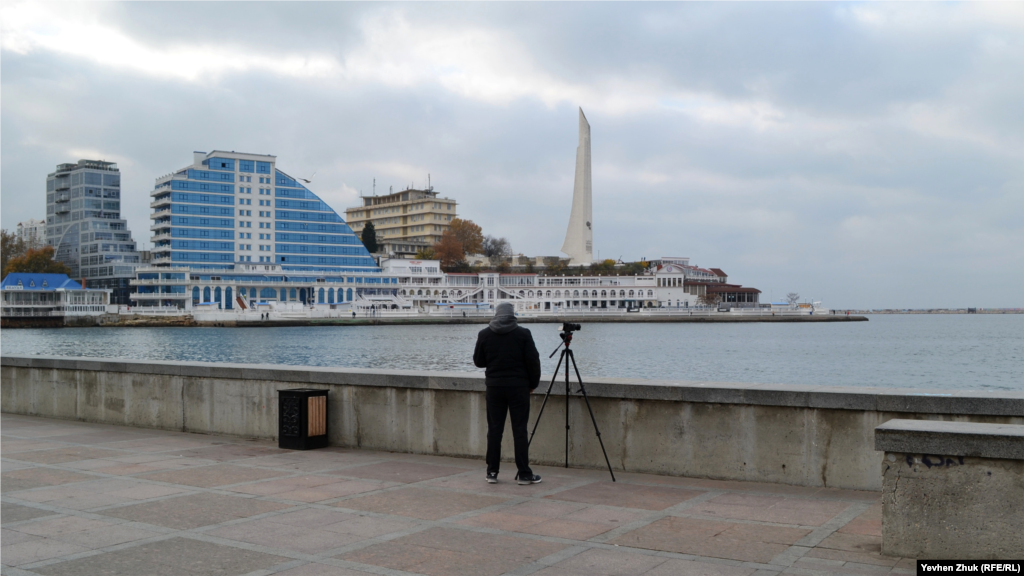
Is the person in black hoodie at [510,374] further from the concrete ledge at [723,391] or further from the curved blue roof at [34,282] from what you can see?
the curved blue roof at [34,282]

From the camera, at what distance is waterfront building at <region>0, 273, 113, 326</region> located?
4879 inches

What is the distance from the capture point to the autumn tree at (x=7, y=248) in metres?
160

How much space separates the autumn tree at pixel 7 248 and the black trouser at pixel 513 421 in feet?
578

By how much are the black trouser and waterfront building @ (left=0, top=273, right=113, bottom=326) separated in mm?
133696

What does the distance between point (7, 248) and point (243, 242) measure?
5388 cm

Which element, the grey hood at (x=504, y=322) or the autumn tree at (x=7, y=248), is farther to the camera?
the autumn tree at (x=7, y=248)

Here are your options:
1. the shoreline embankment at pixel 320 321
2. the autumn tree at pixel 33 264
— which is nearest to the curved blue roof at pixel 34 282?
the shoreline embankment at pixel 320 321

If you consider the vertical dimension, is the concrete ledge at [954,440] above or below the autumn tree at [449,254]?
below

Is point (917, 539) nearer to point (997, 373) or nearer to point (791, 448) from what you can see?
point (791, 448)

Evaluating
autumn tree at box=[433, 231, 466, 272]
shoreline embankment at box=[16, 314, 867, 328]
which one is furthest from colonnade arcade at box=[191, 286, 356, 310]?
autumn tree at box=[433, 231, 466, 272]

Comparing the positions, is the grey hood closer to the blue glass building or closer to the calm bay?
the calm bay

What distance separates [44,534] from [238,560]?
2009 mm

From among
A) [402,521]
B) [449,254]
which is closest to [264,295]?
[449,254]

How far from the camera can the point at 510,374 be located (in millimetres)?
9109
